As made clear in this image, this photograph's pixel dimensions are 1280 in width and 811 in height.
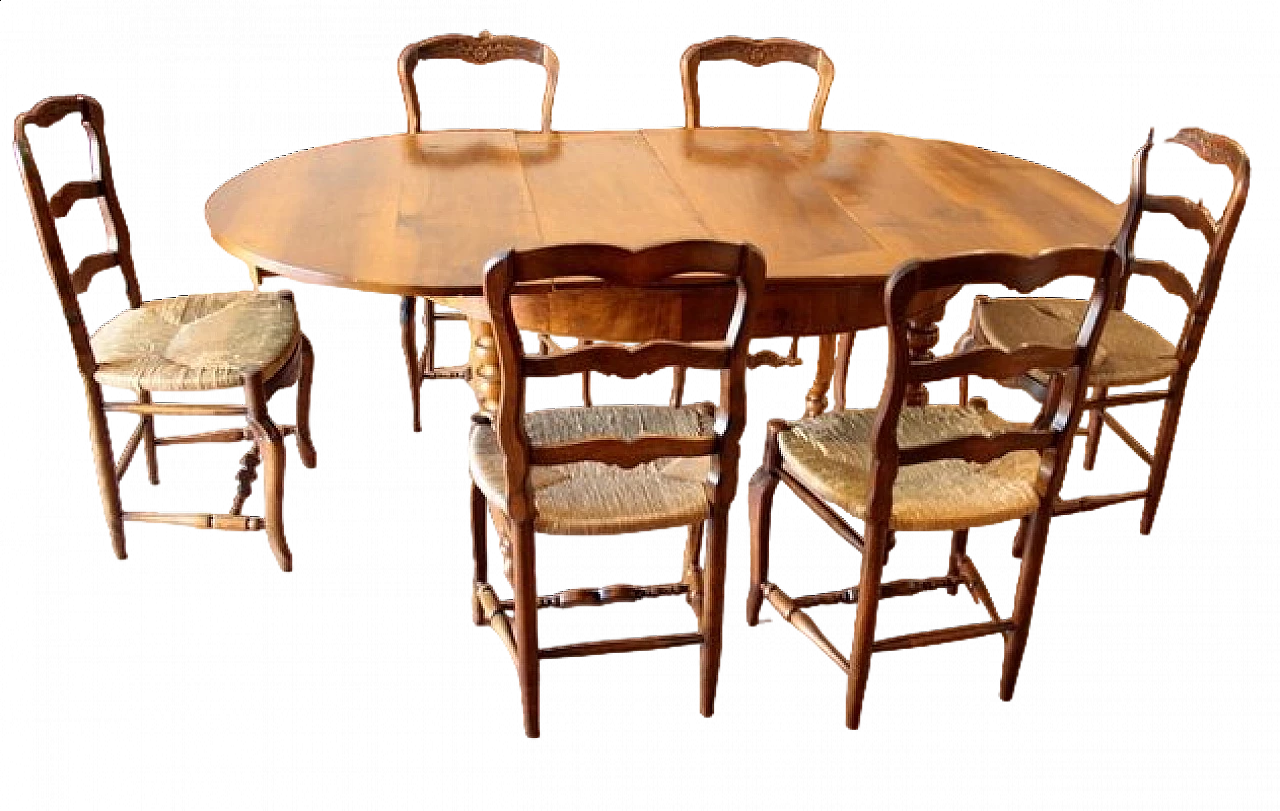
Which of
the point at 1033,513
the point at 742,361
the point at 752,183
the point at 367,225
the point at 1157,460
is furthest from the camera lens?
the point at 1157,460

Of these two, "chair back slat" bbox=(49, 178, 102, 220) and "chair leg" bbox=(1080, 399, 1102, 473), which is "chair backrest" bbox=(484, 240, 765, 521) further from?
"chair leg" bbox=(1080, 399, 1102, 473)

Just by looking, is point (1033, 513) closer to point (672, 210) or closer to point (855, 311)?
point (855, 311)

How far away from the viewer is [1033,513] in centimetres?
235

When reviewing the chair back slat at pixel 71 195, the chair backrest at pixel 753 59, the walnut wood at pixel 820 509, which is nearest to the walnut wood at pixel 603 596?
the walnut wood at pixel 820 509

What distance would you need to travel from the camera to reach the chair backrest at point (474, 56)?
3.49 m

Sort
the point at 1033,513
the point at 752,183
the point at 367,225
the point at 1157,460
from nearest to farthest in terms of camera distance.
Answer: the point at 1033,513, the point at 367,225, the point at 752,183, the point at 1157,460

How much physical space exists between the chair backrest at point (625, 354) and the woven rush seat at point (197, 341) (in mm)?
981

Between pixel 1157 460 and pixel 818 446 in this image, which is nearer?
pixel 818 446

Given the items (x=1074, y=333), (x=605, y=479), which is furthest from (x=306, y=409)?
(x=1074, y=333)

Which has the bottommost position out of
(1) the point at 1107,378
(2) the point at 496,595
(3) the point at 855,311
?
(2) the point at 496,595

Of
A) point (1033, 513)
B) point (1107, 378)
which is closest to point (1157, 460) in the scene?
point (1107, 378)

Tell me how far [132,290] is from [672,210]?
1492 millimetres

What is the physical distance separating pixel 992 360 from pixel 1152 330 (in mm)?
1411

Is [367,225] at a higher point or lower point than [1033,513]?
higher
